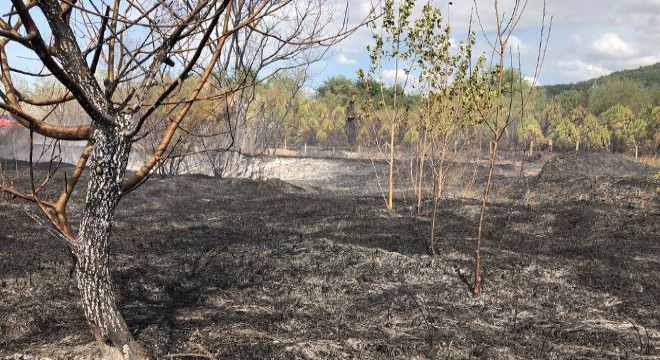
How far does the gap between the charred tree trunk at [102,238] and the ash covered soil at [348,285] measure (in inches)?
19.0

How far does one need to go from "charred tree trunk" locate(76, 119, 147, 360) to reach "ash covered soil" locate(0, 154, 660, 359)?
482mm

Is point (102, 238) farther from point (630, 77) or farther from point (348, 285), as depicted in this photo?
point (630, 77)

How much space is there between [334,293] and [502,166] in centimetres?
2263

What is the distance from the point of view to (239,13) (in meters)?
14.3

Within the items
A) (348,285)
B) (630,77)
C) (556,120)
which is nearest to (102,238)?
(348,285)

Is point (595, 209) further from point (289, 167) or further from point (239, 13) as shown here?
point (289, 167)

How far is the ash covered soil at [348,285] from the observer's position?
448cm

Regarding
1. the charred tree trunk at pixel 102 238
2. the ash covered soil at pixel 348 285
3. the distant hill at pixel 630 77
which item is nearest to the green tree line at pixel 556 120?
the ash covered soil at pixel 348 285

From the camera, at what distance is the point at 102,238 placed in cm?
339

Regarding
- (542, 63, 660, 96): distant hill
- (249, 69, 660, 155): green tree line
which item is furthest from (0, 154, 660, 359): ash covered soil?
(542, 63, 660, 96): distant hill

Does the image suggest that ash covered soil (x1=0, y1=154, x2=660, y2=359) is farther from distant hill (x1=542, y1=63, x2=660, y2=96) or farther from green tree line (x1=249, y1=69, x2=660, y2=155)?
distant hill (x1=542, y1=63, x2=660, y2=96)

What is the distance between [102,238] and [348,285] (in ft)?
11.1

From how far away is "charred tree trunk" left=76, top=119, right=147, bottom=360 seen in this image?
3283 mm

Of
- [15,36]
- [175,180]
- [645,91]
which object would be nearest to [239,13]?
[175,180]
